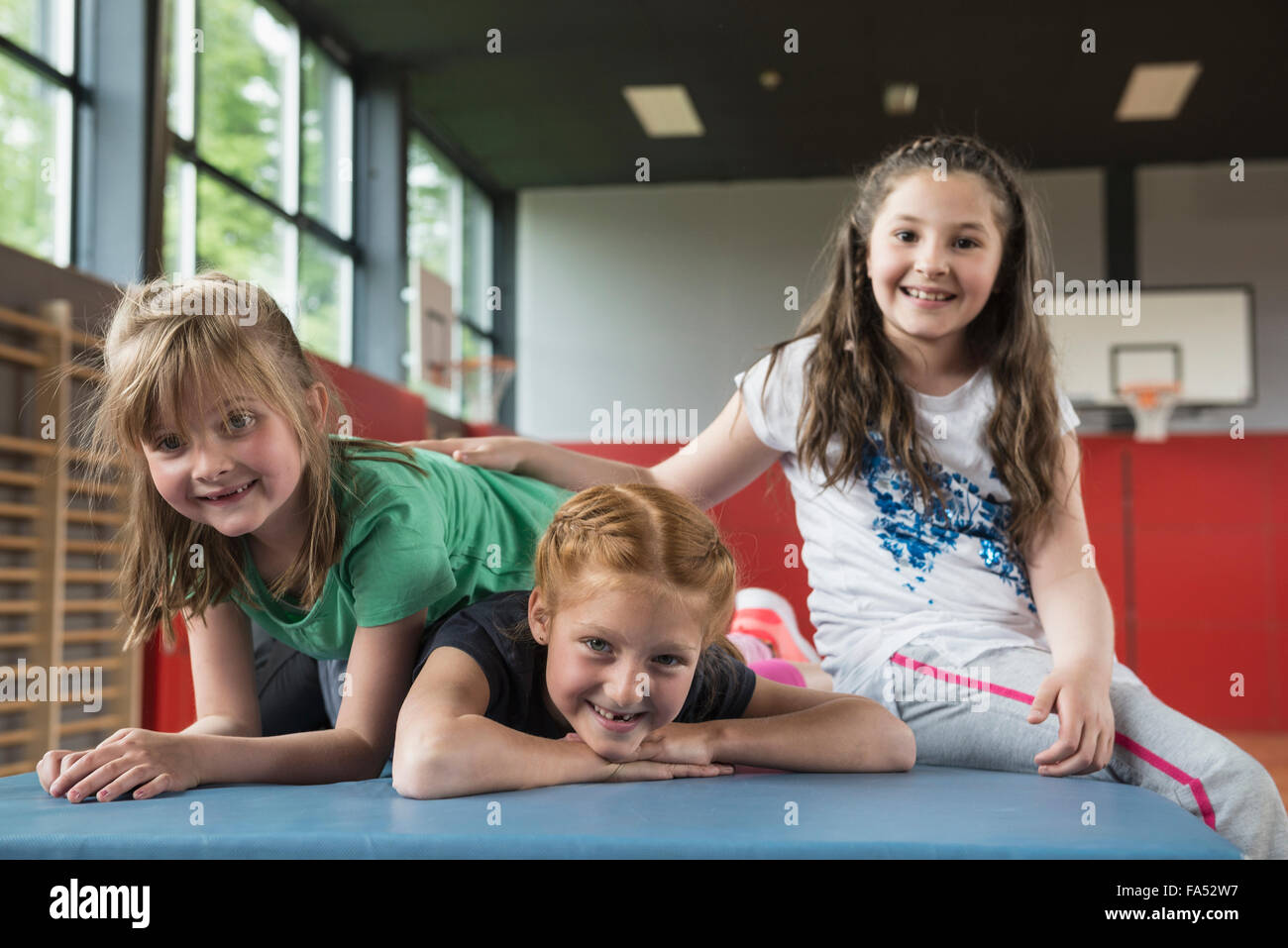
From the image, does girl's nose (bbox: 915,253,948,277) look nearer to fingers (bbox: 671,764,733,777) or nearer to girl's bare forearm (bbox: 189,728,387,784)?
fingers (bbox: 671,764,733,777)

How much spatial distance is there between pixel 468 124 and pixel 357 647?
6.07m

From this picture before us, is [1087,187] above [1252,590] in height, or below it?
above

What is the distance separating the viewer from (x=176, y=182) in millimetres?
4258

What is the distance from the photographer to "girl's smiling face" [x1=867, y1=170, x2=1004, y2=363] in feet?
4.77

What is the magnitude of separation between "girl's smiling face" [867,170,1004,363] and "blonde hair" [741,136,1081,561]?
31 millimetres

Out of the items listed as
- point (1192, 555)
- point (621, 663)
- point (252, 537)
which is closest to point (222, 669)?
point (252, 537)

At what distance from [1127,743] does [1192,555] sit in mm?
3983

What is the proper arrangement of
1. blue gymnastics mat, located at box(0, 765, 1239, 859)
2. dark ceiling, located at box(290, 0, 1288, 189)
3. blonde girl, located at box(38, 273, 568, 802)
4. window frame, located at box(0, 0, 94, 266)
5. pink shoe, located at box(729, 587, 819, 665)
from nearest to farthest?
blue gymnastics mat, located at box(0, 765, 1239, 859), blonde girl, located at box(38, 273, 568, 802), pink shoe, located at box(729, 587, 819, 665), window frame, located at box(0, 0, 94, 266), dark ceiling, located at box(290, 0, 1288, 189)

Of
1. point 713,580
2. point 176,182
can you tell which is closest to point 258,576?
point 713,580

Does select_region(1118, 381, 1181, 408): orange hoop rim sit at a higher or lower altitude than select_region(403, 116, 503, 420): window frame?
lower

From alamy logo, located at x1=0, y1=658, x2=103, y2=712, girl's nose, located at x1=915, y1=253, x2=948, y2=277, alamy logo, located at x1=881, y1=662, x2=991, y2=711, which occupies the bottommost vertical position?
alamy logo, located at x1=0, y1=658, x2=103, y2=712

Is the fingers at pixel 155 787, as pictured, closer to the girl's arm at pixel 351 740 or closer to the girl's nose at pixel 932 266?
the girl's arm at pixel 351 740
